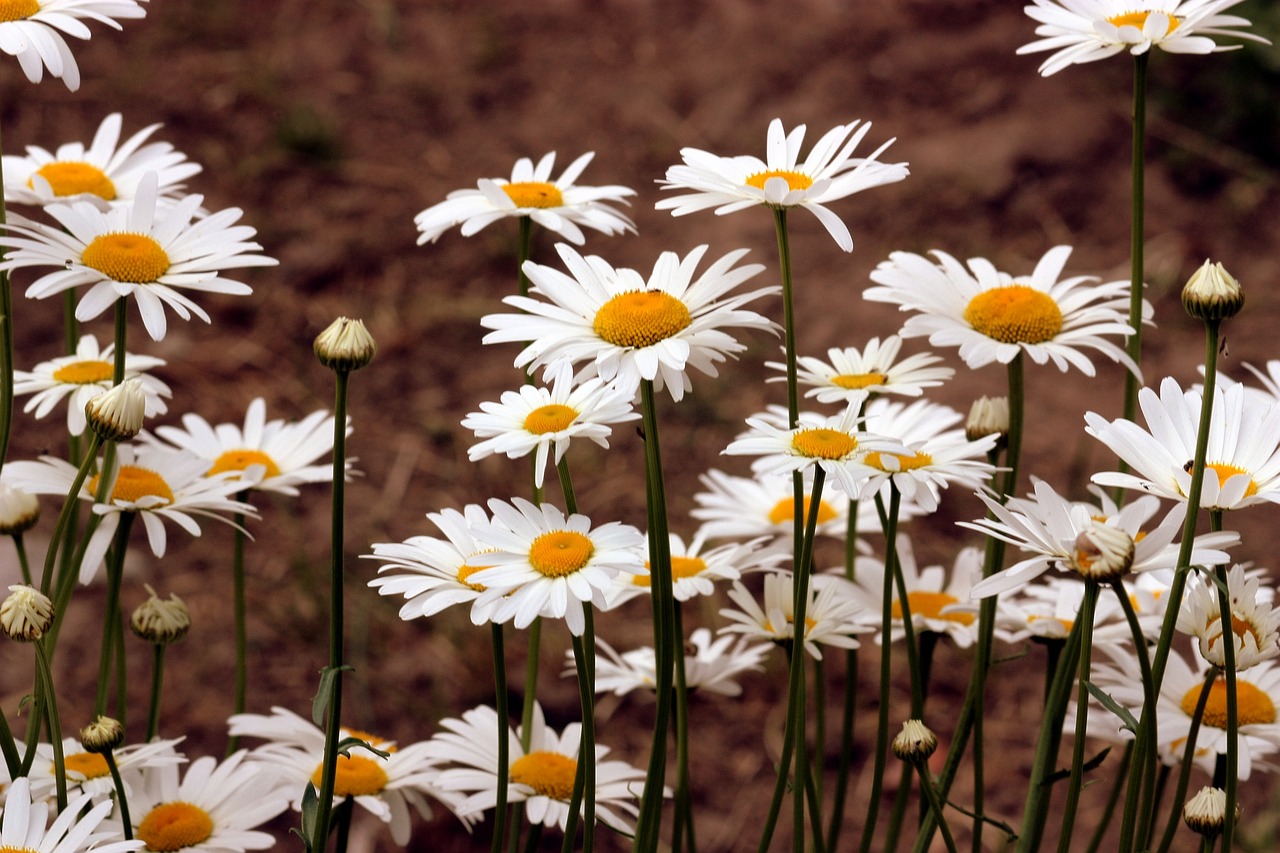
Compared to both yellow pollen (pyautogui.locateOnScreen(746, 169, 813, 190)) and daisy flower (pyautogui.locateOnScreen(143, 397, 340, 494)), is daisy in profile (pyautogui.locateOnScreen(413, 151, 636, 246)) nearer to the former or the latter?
yellow pollen (pyautogui.locateOnScreen(746, 169, 813, 190))

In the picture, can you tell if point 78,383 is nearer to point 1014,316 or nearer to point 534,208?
point 534,208

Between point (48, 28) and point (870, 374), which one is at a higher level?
point (48, 28)

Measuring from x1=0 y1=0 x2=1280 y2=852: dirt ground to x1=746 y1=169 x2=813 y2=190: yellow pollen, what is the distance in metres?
1.23

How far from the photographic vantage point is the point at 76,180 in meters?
1.21

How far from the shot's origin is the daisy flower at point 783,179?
0.90m

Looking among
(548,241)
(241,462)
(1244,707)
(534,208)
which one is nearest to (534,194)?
(534,208)

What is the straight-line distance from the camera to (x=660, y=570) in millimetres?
895

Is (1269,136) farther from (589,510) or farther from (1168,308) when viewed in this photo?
(589,510)

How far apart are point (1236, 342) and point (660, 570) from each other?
2.09 m

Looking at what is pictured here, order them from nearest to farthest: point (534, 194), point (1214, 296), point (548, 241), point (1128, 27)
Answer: point (1214, 296)
point (1128, 27)
point (534, 194)
point (548, 241)

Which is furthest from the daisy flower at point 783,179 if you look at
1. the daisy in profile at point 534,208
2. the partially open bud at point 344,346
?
the partially open bud at point 344,346

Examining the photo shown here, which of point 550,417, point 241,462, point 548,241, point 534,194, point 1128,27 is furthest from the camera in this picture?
point 548,241

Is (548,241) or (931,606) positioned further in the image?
(548,241)

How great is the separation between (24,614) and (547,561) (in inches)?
12.8
